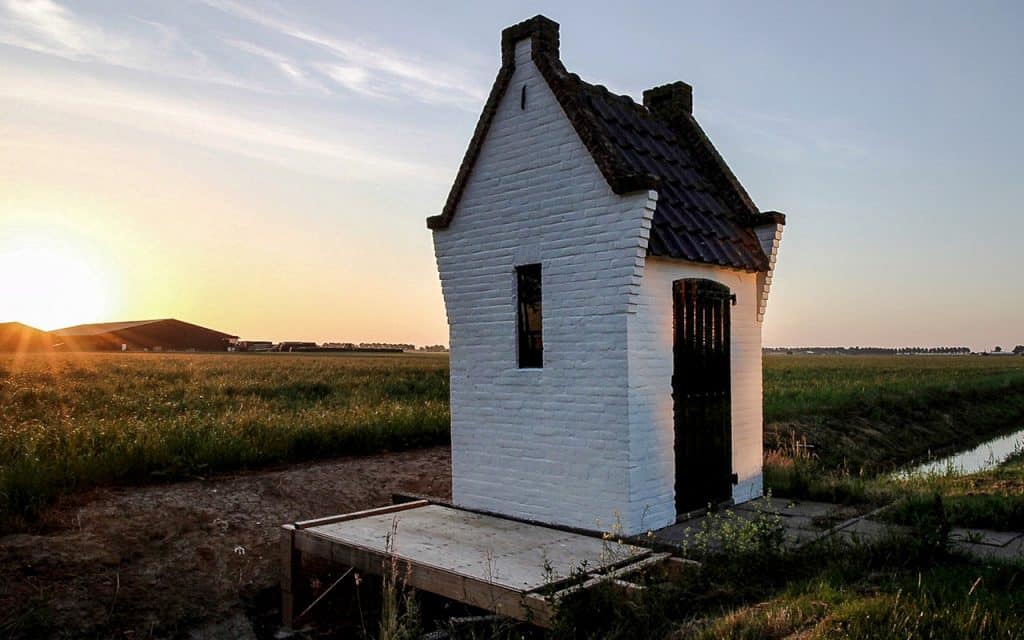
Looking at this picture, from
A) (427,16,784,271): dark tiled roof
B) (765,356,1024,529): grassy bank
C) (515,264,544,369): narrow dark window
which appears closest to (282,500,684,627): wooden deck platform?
(515,264,544,369): narrow dark window

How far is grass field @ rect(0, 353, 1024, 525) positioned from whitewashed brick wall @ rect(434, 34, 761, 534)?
3.57m

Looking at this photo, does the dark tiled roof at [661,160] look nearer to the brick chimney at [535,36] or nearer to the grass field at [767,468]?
→ the brick chimney at [535,36]

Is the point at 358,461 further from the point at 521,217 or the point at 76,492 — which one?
the point at 521,217

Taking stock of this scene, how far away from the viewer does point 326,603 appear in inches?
381

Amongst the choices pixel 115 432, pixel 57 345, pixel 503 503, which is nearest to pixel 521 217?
pixel 503 503

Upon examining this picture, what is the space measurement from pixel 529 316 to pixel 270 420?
1014 cm

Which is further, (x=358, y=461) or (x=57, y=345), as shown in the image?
(x=57, y=345)

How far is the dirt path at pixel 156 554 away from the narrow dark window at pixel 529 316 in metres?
4.53

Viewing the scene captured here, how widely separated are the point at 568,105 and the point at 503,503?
4.84m

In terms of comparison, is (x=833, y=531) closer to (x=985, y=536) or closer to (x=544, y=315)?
(x=985, y=536)

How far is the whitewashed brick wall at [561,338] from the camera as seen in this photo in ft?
28.7

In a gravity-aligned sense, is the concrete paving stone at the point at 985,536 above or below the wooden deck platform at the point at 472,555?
above

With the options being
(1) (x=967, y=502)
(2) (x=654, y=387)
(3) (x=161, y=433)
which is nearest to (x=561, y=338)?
(2) (x=654, y=387)

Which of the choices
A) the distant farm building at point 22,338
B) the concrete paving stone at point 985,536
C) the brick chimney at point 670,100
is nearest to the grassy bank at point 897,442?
the concrete paving stone at point 985,536
